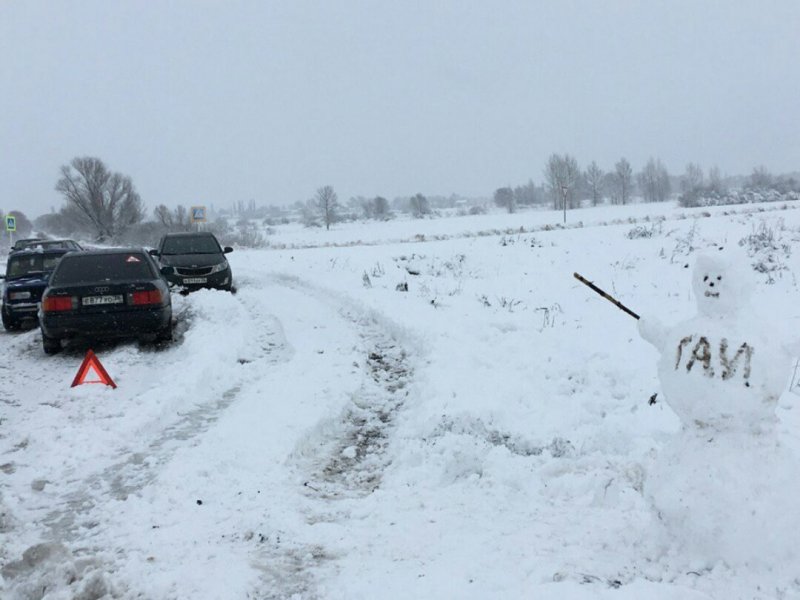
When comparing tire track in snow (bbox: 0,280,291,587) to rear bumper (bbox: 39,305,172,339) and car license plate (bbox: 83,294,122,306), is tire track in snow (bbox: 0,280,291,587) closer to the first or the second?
rear bumper (bbox: 39,305,172,339)

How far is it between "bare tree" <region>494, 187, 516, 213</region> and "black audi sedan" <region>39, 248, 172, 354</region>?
120m

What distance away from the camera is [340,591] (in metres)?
3.13

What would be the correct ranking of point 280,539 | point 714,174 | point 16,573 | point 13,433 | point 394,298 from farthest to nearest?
1. point 714,174
2. point 394,298
3. point 13,433
4. point 280,539
5. point 16,573

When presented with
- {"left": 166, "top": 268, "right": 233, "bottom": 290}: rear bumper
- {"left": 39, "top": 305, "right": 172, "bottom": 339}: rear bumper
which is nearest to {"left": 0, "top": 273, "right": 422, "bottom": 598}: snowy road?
{"left": 39, "top": 305, "right": 172, "bottom": 339}: rear bumper

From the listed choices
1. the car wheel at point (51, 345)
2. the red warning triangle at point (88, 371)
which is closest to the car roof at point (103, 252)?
the car wheel at point (51, 345)

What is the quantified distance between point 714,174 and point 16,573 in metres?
177

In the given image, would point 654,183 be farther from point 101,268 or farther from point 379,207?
point 101,268

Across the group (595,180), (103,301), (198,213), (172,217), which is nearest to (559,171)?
(595,180)

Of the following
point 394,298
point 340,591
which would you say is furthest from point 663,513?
point 394,298

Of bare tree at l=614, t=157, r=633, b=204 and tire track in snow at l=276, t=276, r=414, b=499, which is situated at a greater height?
bare tree at l=614, t=157, r=633, b=204

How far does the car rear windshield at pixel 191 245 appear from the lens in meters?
15.4

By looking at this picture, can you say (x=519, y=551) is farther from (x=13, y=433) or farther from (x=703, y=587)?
(x=13, y=433)

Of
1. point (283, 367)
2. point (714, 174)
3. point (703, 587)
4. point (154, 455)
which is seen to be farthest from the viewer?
point (714, 174)

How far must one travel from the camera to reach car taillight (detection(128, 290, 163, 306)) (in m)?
8.89
